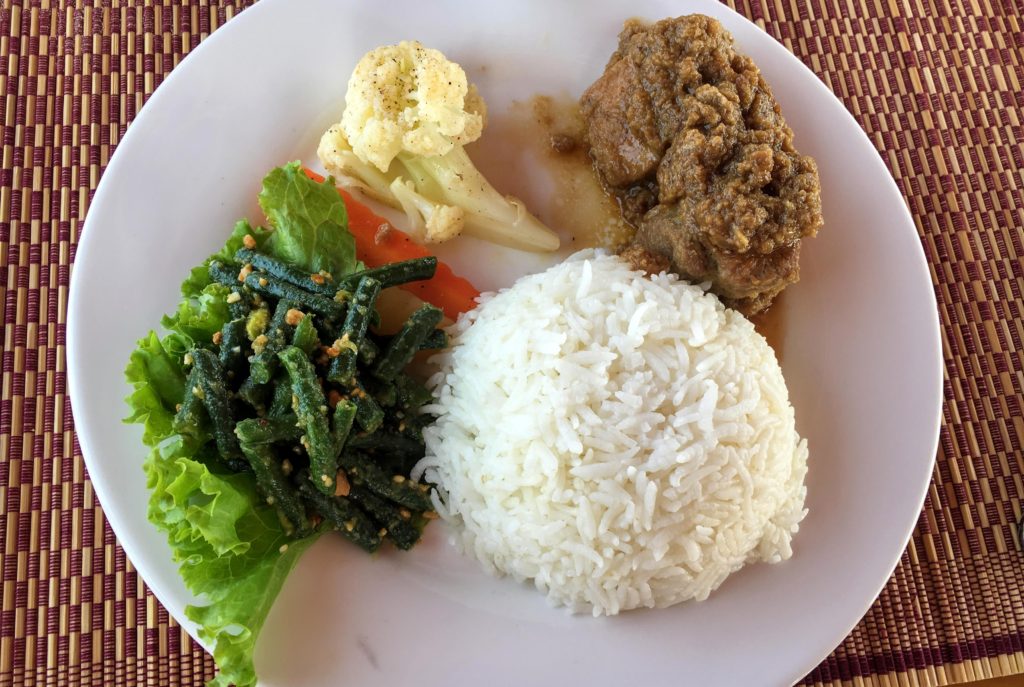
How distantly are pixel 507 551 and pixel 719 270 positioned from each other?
49.6 inches

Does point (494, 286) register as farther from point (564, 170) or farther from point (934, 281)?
point (934, 281)

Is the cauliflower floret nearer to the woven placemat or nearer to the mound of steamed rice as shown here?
the mound of steamed rice

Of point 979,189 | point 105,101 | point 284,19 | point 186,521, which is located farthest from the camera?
point 979,189

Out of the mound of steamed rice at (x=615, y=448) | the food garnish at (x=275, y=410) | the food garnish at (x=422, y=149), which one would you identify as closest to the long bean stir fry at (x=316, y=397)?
the food garnish at (x=275, y=410)

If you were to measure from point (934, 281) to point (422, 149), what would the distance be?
7.72 ft

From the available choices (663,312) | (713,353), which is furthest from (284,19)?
(713,353)

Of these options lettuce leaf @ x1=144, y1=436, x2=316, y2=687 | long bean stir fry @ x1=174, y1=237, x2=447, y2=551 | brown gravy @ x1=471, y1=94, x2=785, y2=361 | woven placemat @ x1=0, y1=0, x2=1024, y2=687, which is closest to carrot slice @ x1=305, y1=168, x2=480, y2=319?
long bean stir fry @ x1=174, y1=237, x2=447, y2=551

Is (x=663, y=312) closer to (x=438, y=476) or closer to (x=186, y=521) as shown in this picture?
(x=438, y=476)

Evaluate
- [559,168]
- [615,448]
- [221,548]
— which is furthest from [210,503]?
[559,168]

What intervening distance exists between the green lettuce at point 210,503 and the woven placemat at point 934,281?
1.83 feet

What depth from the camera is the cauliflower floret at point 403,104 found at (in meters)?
2.79

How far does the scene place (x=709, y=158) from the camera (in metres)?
2.67

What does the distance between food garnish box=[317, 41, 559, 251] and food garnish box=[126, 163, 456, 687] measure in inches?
9.3

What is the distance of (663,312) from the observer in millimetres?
2684
